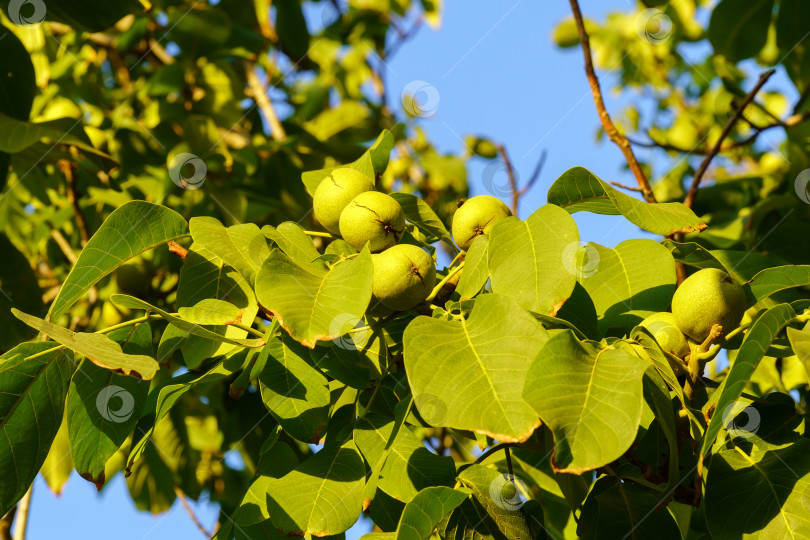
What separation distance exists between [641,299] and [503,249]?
31 cm

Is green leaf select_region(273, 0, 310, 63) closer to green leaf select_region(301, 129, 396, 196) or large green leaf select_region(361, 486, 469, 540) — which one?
green leaf select_region(301, 129, 396, 196)

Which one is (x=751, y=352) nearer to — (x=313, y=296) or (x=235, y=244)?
(x=313, y=296)

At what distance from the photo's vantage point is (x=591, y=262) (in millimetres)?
1196

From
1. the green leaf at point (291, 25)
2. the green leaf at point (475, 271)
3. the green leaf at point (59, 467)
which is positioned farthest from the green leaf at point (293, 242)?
the green leaf at point (291, 25)

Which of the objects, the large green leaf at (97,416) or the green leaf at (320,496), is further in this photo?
the large green leaf at (97,416)

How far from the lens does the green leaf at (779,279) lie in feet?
3.54

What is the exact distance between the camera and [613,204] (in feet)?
3.51

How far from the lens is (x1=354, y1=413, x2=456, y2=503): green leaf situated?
981mm

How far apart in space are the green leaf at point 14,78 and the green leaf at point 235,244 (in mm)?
1172

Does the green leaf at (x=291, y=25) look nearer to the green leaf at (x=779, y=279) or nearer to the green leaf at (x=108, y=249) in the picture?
the green leaf at (x=108, y=249)

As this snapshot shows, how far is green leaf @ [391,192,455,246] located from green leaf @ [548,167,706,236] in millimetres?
226

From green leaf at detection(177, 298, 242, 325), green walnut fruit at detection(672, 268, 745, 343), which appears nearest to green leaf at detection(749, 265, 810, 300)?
green walnut fruit at detection(672, 268, 745, 343)

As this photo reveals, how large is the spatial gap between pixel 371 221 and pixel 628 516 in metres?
0.57

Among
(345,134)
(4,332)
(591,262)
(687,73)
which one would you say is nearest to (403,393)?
(591,262)
